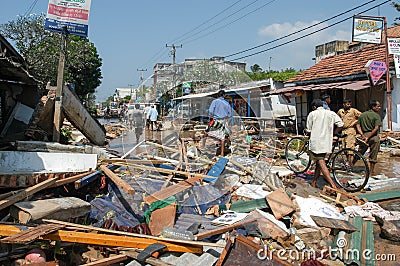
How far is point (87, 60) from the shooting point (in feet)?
91.1

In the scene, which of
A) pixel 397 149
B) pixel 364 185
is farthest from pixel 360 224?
pixel 397 149

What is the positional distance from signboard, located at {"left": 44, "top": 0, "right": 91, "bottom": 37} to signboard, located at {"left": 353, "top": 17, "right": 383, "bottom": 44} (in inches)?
400

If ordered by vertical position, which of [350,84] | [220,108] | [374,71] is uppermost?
[374,71]

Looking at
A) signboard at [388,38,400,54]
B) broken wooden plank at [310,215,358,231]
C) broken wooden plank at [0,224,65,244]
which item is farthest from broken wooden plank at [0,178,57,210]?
signboard at [388,38,400,54]

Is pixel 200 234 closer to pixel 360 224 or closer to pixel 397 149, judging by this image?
pixel 360 224

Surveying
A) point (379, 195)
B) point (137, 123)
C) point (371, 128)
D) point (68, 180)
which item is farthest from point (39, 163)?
point (371, 128)

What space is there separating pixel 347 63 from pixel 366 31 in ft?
9.62

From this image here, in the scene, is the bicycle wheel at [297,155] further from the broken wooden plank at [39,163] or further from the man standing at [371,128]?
the broken wooden plank at [39,163]

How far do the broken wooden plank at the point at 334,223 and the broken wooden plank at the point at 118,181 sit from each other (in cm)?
257

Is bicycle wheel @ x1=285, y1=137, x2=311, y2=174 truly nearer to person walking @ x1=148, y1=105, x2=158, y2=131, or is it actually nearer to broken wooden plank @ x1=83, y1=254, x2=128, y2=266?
broken wooden plank @ x1=83, y1=254, x2=128, y2=266

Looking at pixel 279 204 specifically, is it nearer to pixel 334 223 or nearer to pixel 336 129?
pixel 334 223

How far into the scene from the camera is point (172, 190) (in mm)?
5301

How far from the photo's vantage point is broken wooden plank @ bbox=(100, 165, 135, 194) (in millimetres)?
4637

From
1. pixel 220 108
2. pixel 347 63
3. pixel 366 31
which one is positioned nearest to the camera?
pixel 220 108
